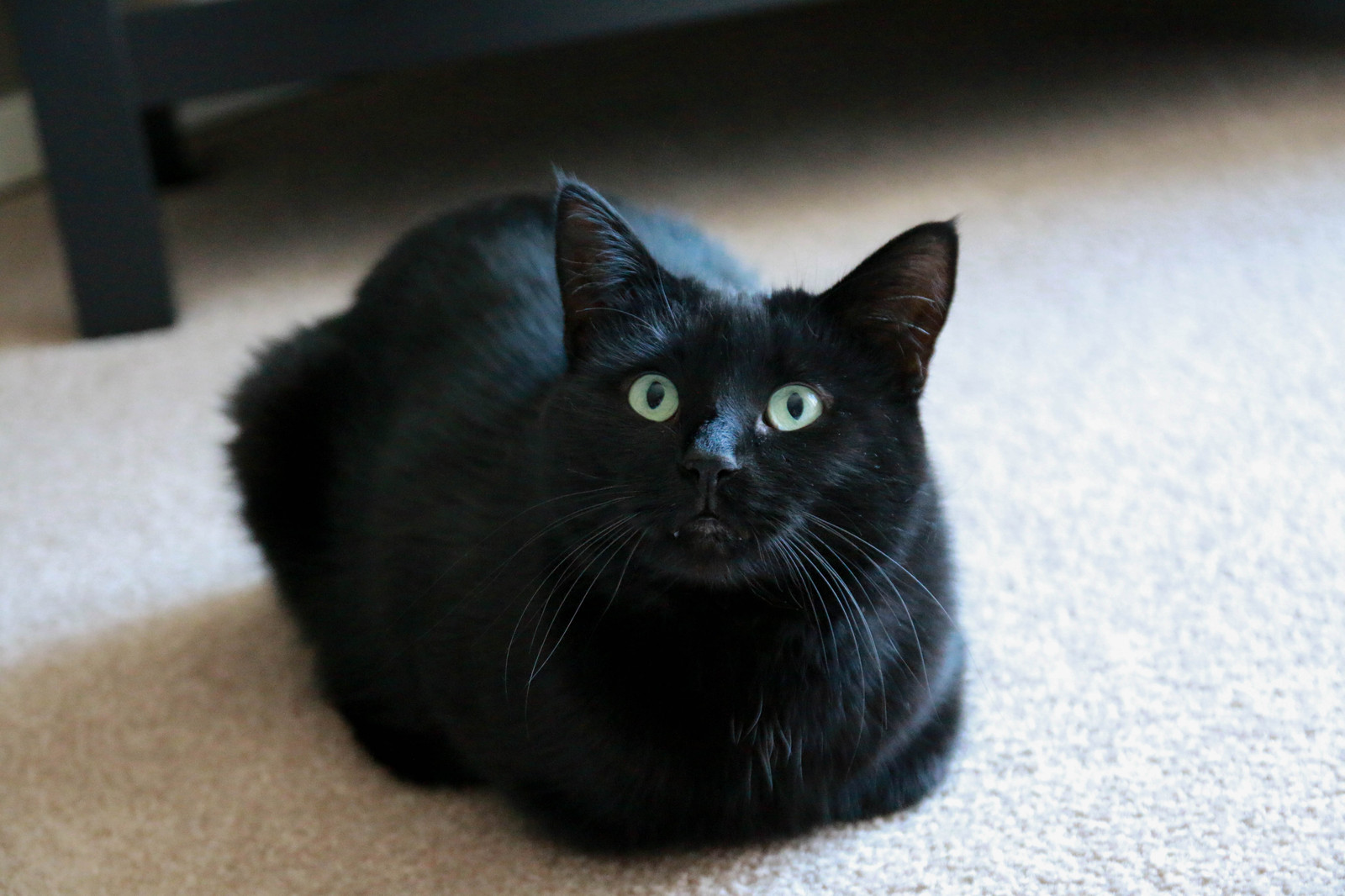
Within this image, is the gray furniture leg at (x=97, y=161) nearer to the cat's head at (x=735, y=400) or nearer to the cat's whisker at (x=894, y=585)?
the cat's head at (x=735, y=400)

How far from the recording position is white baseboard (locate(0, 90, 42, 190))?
2.54 m

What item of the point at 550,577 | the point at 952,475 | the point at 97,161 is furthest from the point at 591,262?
the point at 97,161

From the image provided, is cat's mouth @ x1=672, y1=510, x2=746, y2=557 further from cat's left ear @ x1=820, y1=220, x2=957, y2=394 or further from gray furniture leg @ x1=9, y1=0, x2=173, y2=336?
gray furniture leg @ x1=9, y1=0, x2=173, y2=336

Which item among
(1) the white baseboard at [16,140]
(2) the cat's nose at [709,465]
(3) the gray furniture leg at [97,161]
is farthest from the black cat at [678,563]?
(1) the white baseboard at [16,140]

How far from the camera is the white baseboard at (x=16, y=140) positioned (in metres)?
2.54

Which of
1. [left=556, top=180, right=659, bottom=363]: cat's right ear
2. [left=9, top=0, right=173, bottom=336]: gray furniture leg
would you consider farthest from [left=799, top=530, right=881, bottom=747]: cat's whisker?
[left=9, top=0, right=173, bottom=336]: gray furniture leg

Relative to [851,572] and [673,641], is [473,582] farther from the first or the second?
[851,572]

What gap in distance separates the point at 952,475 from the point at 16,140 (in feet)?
7.03

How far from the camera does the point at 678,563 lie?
811 millimetres

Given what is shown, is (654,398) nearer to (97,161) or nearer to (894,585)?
(894,585)

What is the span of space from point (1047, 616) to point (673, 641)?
46 cm

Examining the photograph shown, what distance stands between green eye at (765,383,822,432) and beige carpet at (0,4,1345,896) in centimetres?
34

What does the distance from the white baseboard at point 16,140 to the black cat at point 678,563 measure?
1945 mm

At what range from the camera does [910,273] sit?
851mm
